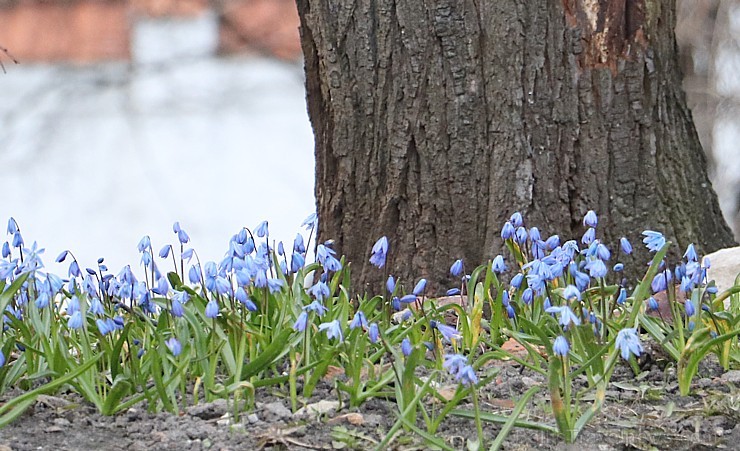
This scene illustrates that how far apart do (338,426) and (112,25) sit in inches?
360

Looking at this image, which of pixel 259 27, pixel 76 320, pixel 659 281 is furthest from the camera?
pixel 259 27

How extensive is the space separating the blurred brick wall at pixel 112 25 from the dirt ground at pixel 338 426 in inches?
331

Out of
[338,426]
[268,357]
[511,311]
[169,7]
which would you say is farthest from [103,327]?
[169,7]

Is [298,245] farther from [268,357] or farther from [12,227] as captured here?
[12,227]

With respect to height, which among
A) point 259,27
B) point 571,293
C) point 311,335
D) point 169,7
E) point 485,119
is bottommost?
point 311,335

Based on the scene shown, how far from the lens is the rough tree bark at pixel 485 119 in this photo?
3617mm

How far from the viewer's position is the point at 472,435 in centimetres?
244

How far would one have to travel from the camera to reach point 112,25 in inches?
426

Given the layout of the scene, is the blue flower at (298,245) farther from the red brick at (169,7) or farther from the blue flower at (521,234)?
the red brick at (169,7)

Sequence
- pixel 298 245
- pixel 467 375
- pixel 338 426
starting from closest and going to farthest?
pixel 467 375, pixel 338 426, pixel 298 245

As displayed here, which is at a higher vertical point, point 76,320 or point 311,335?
point 76,320

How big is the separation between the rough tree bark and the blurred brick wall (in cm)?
708

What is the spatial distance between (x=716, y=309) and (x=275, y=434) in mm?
1456

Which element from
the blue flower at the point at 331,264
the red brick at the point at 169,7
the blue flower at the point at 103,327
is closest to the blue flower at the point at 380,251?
the blue flower at the point at 331,264
